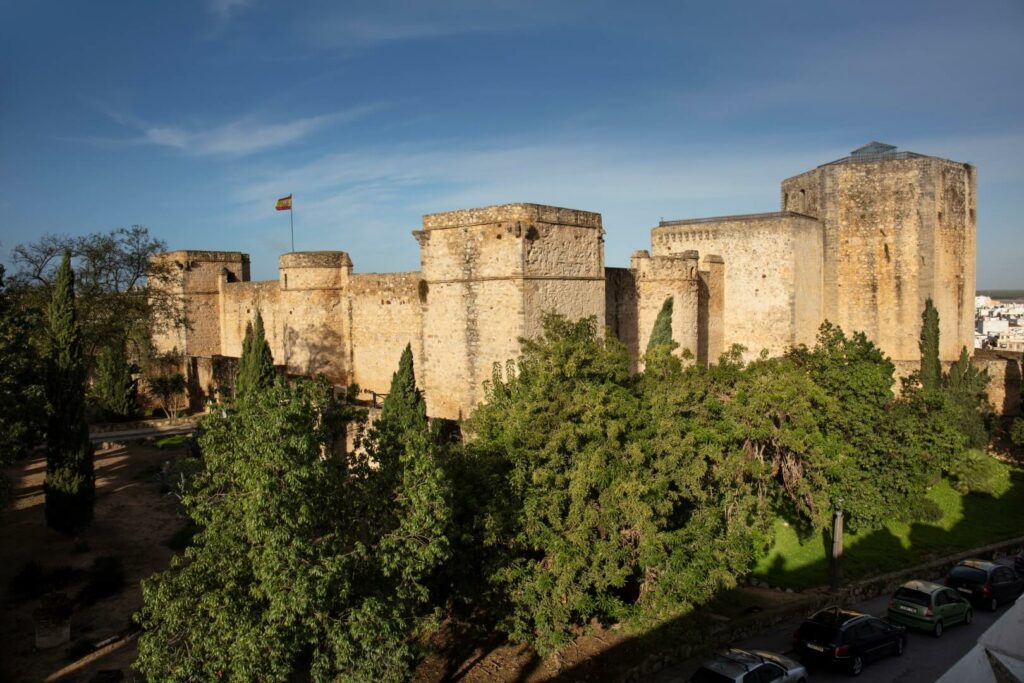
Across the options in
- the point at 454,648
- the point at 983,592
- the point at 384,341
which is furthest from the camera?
the point at 384,341

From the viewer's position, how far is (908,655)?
12586 mm

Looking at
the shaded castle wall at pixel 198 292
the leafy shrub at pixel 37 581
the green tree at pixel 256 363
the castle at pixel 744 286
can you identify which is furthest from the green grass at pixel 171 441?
the leafy shrub at pixel 37 581

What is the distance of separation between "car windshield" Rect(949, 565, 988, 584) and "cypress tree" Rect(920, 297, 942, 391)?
10.7 m

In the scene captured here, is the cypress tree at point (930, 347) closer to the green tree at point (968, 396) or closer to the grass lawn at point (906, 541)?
the green tree at point (968, 396)

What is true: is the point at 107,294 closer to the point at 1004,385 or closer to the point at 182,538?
the point at 182,538

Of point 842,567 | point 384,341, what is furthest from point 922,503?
point 384,341

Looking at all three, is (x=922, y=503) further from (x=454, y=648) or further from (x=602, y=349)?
(x=454, y=648)

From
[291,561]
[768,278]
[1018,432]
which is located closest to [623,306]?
[768,278]

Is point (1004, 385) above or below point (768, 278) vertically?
below

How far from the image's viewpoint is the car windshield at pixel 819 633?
38.6 ft

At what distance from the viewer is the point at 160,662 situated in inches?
288

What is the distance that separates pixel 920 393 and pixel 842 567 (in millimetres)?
5937

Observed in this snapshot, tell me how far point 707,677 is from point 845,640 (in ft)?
9.32

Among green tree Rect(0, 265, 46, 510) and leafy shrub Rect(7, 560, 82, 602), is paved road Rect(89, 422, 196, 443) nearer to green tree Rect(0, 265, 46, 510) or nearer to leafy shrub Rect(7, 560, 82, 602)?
green tree Rect(0, 265, 46, 510)
